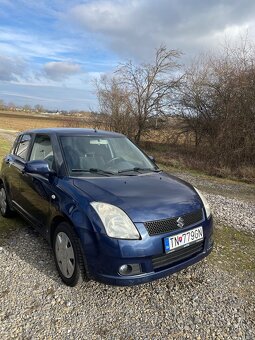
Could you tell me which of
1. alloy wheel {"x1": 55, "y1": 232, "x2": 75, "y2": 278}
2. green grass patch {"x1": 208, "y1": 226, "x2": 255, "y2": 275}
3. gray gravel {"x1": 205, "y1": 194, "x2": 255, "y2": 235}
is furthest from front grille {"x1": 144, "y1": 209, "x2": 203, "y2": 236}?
gray gravel {"x1": 205, "y1": 194, "x2": 255, "y2": 235}

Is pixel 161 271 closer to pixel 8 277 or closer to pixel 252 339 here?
pixel 252 339

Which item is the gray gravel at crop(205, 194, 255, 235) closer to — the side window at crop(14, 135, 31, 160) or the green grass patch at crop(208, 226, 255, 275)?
the green grass patch at crop(208, 226, 255, 275)

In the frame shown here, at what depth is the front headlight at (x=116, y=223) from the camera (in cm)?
266

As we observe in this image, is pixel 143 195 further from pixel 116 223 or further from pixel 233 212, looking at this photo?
pixel 233 212

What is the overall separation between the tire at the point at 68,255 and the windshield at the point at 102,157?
2.36 feet

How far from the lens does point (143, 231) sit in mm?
2686

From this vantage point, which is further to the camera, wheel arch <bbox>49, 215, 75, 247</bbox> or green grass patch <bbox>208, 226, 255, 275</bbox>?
green grass patch <bbox>208, 226, 255, 275</bbox>

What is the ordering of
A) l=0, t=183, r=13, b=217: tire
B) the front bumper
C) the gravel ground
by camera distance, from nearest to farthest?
1. the gravel ground
2. the front bumper
3. l=0, t=183, r=13, b=217: tire

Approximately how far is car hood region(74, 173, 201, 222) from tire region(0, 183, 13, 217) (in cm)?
235

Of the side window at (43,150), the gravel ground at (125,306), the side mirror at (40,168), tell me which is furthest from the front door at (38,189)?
the gravel ground at (125,306)

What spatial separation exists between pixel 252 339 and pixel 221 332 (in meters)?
0.26

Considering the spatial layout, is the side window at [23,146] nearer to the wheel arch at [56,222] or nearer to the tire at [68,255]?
the wheel arch at [56,222]

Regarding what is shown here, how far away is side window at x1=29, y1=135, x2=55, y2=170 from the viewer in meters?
3.79

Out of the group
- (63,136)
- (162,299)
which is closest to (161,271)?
(162,299)
